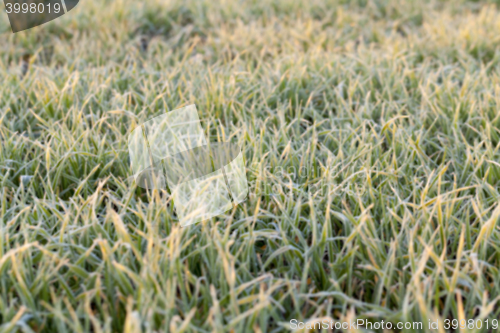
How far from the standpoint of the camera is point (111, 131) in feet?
5.88

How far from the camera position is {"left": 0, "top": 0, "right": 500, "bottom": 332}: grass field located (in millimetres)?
977

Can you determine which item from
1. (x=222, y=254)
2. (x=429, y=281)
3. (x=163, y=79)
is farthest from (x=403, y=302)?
(x=163, y=79)

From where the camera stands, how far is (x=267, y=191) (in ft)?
4.38

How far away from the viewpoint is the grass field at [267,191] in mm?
977

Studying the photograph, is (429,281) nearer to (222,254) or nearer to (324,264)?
(324,264)

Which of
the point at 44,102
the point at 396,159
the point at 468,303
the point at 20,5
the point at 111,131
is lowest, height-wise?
the point at 468,303

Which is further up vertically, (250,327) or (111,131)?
(111,131)

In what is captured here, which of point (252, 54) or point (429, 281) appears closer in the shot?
point (429, 281)

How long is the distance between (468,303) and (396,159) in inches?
22.4

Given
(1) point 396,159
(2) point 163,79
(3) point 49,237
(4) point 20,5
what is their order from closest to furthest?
(3) point 49,237, (1) point 396,159, (2) point 163,79, (4) point 20,5

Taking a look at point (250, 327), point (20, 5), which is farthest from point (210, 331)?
point (20, 5)

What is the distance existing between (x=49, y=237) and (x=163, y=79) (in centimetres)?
118

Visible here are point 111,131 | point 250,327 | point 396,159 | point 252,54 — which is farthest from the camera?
point 252,54

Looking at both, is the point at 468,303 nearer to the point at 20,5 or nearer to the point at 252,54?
the point at 252,54
